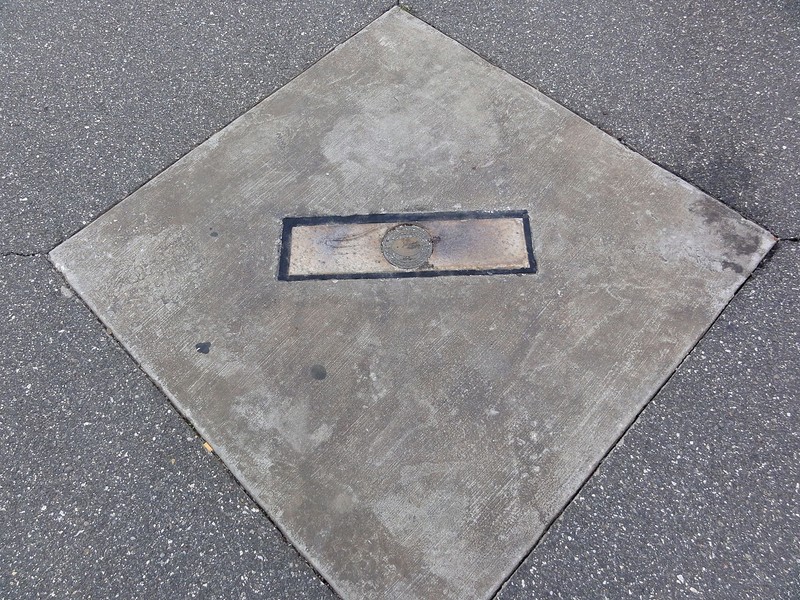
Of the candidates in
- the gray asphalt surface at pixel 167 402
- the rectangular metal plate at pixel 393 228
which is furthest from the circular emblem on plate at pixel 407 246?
the gray asphalt surface at pixel 167 402

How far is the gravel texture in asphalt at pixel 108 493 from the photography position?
192 centimetres

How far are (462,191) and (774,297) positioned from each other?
1.36 metres

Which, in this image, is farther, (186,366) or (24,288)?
(24,288)

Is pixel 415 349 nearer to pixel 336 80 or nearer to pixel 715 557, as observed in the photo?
pixel 715 557

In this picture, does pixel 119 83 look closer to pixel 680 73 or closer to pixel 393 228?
pixel 393 228

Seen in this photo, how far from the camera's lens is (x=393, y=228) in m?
2.52

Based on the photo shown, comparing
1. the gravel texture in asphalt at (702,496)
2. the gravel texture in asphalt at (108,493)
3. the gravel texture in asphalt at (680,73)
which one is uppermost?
the gravel texture in asphalt at (680,73)

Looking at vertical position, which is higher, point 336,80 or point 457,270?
point 336,80

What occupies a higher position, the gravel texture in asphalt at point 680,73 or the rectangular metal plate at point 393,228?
the gravel texture in asphalt at point 680,73

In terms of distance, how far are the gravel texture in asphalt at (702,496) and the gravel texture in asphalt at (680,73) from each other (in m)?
0.73

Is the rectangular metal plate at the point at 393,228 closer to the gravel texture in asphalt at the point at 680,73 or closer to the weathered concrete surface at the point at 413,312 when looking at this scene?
the weathered concrete surface at the point at 413,312

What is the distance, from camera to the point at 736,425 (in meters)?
2.09

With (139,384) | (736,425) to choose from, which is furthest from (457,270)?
(139,384)

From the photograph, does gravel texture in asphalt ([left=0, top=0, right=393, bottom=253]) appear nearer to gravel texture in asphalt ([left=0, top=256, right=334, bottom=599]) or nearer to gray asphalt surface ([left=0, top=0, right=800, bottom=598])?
gray asphalt surface ([left=0, top=0, right=800, bottom=598])
